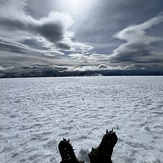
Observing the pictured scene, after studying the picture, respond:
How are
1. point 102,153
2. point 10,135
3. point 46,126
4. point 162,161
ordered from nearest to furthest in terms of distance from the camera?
point 102,153 → point 162,161 → point 10,135 → point 46,126

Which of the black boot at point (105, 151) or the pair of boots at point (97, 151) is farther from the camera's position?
the black boot at point (105, 151)

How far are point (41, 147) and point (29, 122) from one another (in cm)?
302

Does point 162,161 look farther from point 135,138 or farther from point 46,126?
point 46,126

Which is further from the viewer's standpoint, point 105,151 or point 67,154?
point 105,151

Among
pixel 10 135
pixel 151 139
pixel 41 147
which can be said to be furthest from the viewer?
pixel 10 135

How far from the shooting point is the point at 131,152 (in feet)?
14.8

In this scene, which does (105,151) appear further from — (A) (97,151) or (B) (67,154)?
(B) (67,154)

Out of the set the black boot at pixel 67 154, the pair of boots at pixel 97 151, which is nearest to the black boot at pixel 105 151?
Result: the pair of boots at pixel 97 151

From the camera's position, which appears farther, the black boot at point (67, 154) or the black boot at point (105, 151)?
the black boot at point (105, 151)

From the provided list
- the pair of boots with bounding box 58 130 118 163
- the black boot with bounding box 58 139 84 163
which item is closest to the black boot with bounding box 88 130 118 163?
the pair of boots with bounding box 58 130 118 163

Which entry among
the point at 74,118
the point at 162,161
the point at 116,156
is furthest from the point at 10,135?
the point at 162,161

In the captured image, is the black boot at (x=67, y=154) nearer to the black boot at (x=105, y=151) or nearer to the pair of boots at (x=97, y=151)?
the pair of boots at (x=97, y=151)

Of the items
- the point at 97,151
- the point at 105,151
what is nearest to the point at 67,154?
the point at 97,151

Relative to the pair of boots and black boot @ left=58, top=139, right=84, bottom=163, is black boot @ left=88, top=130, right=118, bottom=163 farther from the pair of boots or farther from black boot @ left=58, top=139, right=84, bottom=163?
black boot @ left=58, top=139, right=84, bottom=163
